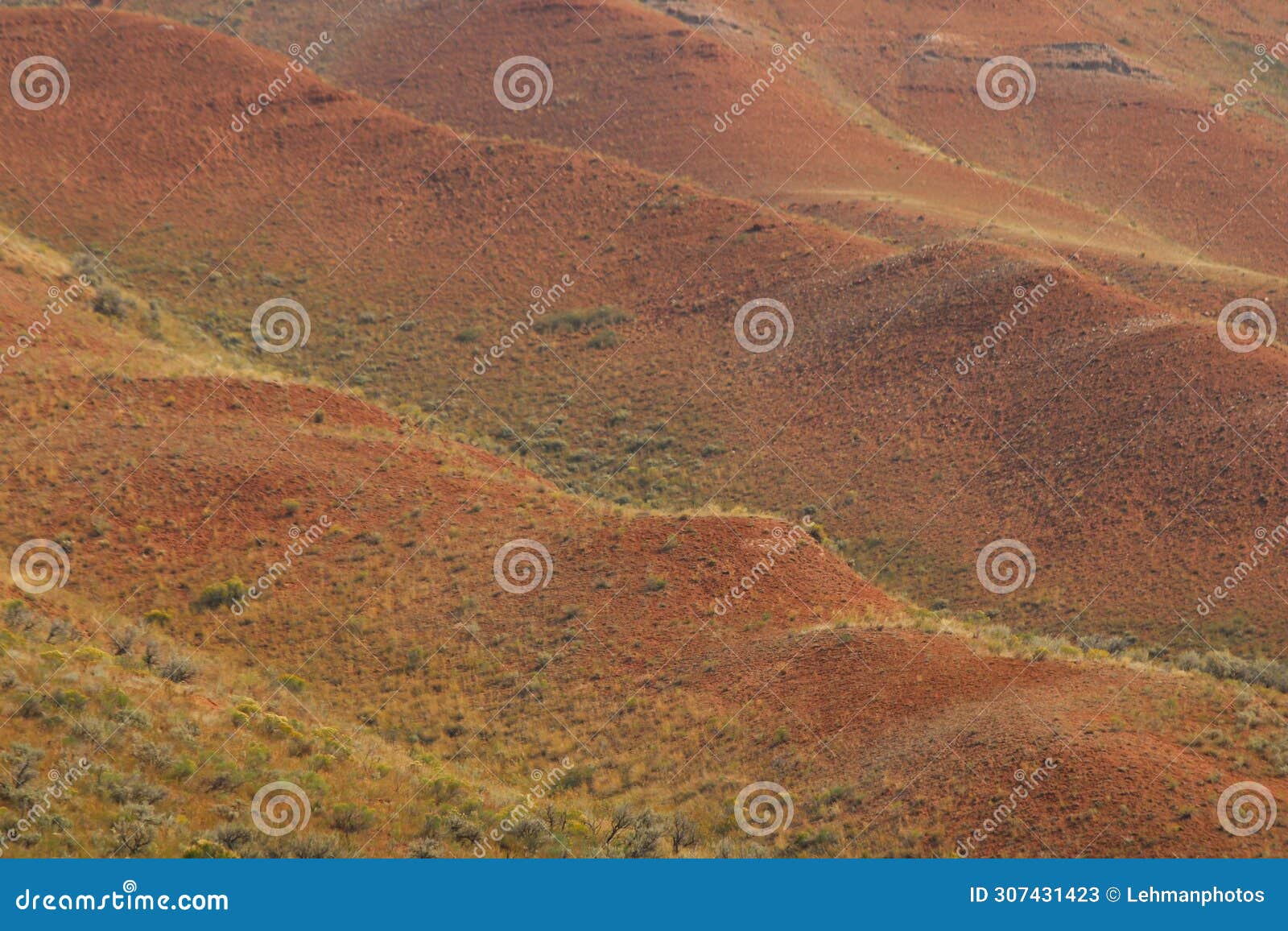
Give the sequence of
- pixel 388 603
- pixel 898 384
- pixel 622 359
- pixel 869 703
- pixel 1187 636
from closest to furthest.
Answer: pixel 869 703 < pixel 388 603 < pixel 1187 636 < pixel 898 384 < pixel 622 359

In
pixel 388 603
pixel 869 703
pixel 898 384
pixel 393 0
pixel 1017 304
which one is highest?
pixel 393 0

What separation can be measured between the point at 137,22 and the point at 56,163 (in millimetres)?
14184

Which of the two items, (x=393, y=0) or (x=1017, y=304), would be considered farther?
(x=393, y=0)

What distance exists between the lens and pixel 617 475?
37.6 metres

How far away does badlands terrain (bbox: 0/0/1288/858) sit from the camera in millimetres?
17609

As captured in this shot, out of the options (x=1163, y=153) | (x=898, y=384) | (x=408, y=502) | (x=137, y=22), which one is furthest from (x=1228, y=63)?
(x=408, y=502)

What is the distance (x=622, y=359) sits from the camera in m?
44.1

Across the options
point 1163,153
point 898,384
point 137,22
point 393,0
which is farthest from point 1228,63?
point 137,22

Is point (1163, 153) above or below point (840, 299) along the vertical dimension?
above

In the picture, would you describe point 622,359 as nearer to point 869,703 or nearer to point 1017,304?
point 1017,304

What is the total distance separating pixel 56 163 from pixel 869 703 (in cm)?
4507

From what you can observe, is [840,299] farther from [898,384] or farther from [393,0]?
[393,0]

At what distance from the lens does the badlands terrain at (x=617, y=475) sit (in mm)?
17609

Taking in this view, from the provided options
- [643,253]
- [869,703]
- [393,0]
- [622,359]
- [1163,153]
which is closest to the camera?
[869,703]
